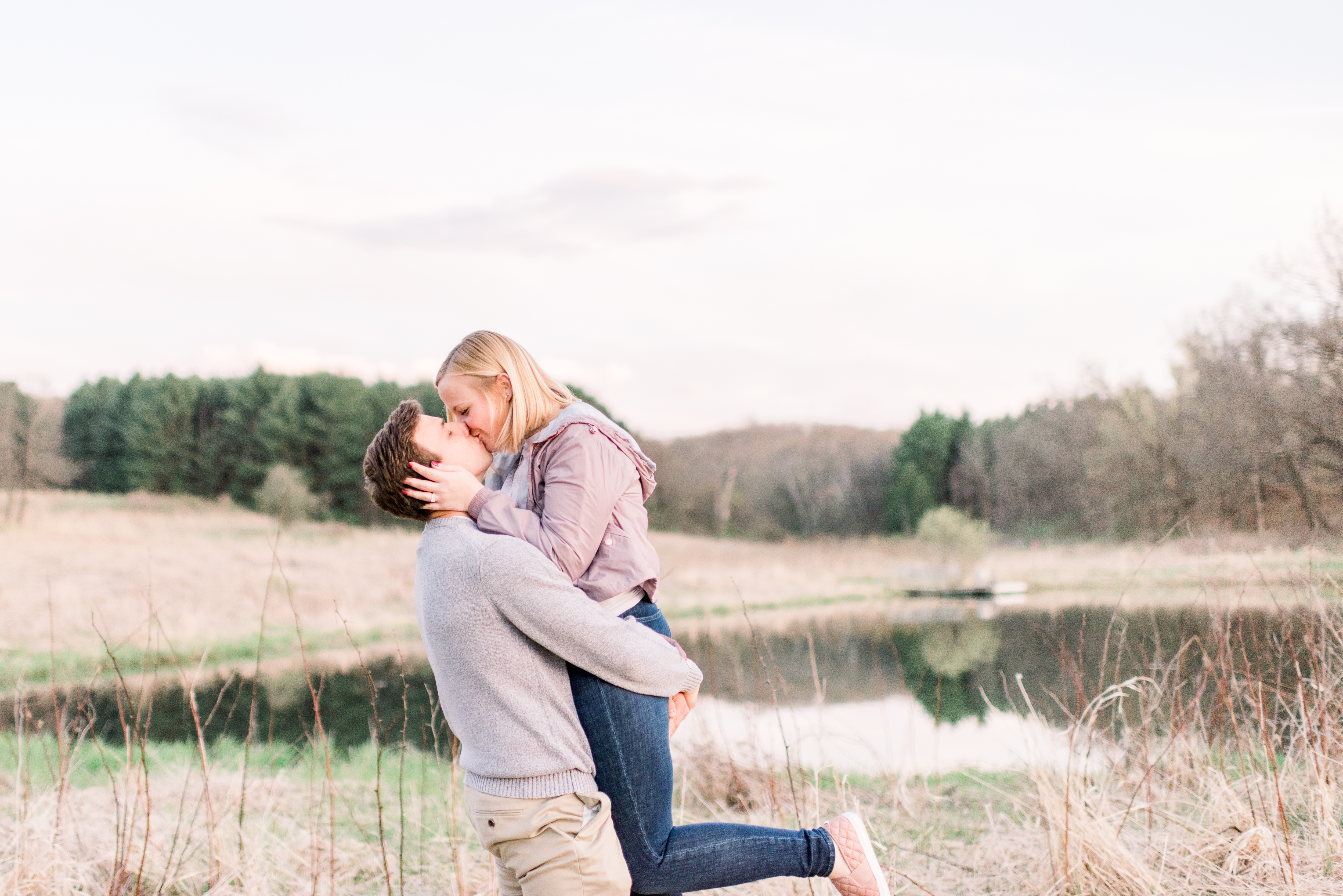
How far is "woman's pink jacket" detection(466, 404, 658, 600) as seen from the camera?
195cm

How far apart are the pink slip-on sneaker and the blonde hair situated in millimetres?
1166

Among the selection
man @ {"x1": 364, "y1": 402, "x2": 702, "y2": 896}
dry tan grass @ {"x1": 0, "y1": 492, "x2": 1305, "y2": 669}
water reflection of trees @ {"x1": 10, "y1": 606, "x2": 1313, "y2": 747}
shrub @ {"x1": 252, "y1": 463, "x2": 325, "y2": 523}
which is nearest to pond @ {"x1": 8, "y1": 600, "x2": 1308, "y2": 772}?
water reflection of trees @ {"x1": 10, "y1": 606, "x2": 1313, "y2": 747}

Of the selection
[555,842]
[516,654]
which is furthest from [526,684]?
[555,842]

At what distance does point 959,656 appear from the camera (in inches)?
464

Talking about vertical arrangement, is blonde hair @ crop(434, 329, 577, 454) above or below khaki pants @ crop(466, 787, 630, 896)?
above

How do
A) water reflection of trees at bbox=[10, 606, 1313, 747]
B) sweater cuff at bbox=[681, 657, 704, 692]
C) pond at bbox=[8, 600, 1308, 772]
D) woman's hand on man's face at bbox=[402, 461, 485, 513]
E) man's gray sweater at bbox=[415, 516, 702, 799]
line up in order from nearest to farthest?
man's gray sweater at bbox=[415, 516, 702, 799]
woman's hand on man's face at bbox=[402, 461, 485, 513]
sweater cuff at bbox=[681, 657, 704, 692]
pond at bbox=[8, 600, 1308, 772]
water reflection of trees at bbox=[10, 606, 1313, 747]

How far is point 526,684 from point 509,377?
0.71 metres

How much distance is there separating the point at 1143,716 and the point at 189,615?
15.3 meters

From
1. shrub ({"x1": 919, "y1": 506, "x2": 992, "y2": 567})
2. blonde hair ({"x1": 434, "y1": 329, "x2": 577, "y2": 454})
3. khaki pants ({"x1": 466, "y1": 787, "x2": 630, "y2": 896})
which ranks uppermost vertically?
blonde hair ({"x1": 434, "y1": 329, "x2": 577, "y2": 454})

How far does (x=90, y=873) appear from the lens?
10.8 ft

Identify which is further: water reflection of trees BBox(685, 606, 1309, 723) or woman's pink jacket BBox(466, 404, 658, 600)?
water reflection of trees BBox(685, 606, 1309, 723)

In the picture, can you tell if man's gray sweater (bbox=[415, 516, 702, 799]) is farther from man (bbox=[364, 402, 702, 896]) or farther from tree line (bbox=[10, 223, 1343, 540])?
tree line (bbox=[10, 223, 1343, 540])

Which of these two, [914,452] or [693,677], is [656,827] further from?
[914,452]

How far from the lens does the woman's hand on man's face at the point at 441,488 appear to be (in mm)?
1909
